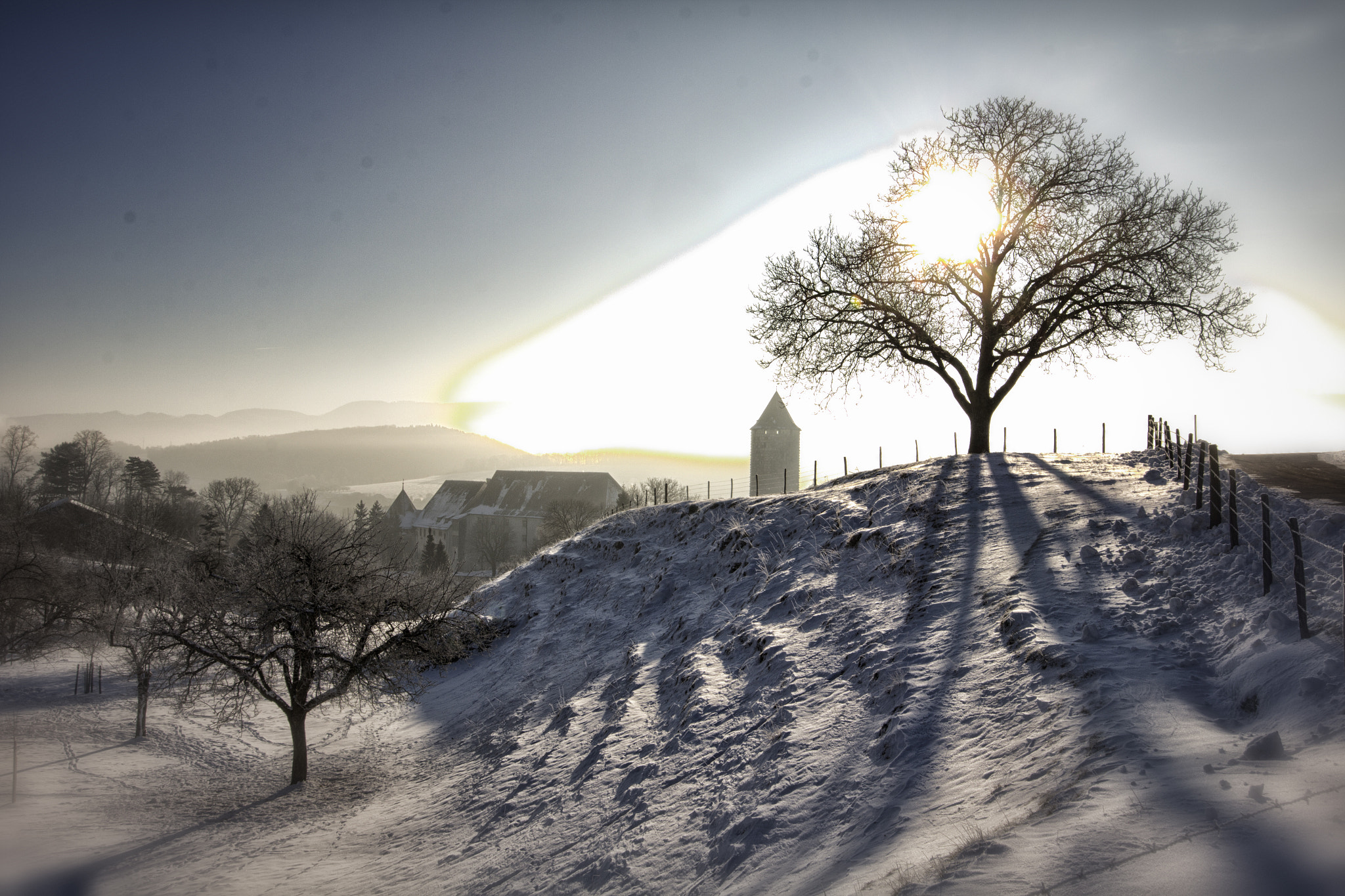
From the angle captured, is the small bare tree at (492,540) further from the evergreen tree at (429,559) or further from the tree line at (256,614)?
the tree line at (256,614)

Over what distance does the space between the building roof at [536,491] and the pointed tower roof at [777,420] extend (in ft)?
90.3

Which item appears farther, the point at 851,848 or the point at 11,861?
the point at 11,861

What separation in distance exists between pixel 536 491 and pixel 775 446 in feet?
128

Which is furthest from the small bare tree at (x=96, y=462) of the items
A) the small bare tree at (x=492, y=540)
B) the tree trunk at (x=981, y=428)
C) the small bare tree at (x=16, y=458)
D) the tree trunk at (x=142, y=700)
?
the tree trunk at (x=981, y=428)

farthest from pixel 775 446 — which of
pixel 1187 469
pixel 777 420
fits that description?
pixel 1187 469

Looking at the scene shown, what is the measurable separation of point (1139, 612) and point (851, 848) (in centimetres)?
584

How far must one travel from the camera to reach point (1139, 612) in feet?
32.1

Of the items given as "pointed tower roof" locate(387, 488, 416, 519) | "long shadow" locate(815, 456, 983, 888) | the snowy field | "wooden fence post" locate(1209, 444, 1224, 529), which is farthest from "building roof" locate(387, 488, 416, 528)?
"wooden fence post" locate(1209, 444, 1224, 529)

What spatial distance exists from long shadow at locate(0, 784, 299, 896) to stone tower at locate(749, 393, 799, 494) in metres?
53.6

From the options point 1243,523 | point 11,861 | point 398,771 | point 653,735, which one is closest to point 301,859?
point 398,771

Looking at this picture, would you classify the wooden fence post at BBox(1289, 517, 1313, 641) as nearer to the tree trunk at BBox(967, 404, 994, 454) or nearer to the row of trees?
the tree trunk at BBox(967, 404, 994, 454)

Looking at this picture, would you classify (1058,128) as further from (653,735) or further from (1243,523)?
(653,735)

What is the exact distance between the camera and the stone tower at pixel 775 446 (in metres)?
65.2

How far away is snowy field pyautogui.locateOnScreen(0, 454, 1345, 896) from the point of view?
5875 millimetres
